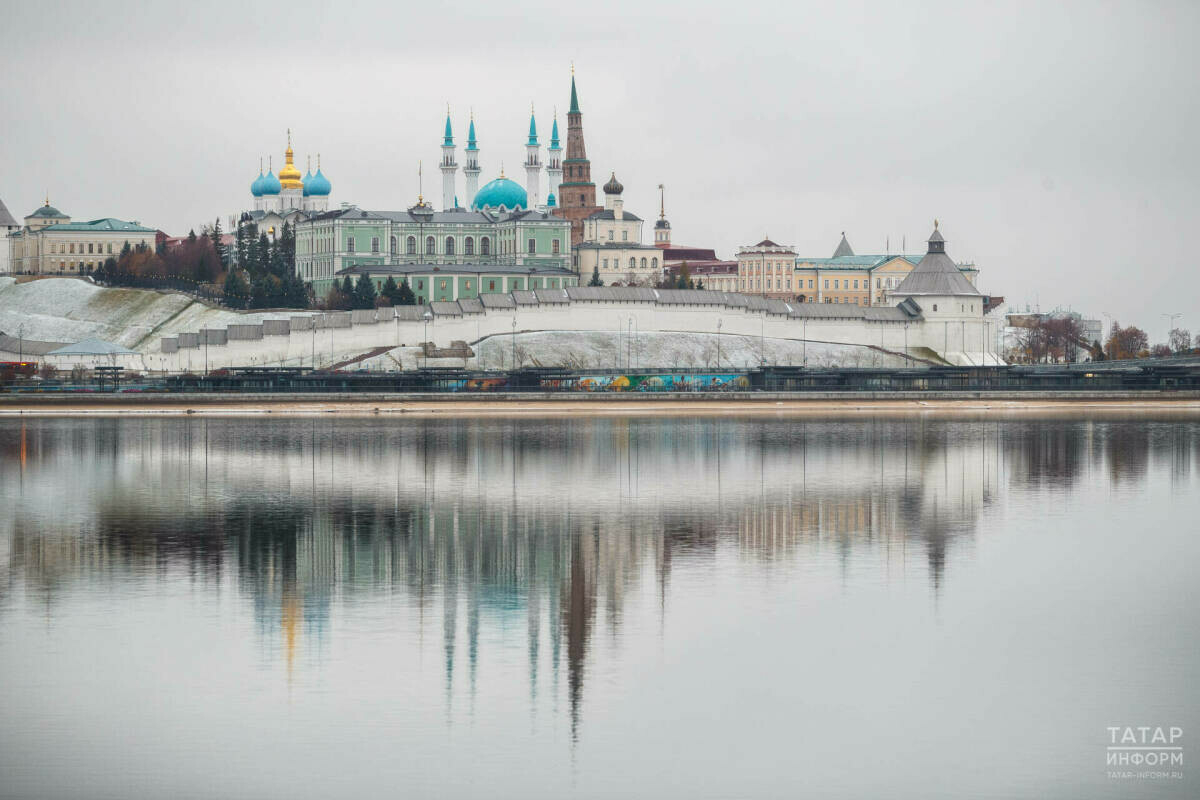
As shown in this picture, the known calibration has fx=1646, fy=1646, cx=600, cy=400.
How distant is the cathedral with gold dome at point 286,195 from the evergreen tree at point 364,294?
63.6 ft

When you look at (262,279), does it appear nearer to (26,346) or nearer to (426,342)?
(26,346)

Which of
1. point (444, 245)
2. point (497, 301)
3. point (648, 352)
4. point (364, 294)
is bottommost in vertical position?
point (648, 352)

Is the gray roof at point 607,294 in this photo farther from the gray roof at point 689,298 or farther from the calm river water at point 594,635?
the calm river water at point 594,635

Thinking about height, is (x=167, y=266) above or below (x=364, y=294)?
above

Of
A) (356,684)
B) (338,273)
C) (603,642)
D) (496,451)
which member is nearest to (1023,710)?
(603,642)

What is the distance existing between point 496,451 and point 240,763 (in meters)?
22.6

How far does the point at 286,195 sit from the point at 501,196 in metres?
13.1

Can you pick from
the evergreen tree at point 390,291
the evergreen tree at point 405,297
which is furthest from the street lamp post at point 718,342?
the evergreen tree at point 390,291

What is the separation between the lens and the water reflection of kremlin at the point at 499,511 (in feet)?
51.4

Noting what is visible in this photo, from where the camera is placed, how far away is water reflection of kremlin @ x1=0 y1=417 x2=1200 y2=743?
1568cm

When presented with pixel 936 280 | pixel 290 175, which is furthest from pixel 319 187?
pixel 936 280

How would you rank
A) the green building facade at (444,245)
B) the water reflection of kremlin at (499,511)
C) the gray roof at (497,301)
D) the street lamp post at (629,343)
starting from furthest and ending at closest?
the green building facade at (444,245), the gray roof at (497,301), the street lamp post at (629,343), the water reflection of kremlin at (499,511)

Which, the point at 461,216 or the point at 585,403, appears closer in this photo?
the point at 585,403

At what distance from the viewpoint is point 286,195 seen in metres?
98.2
